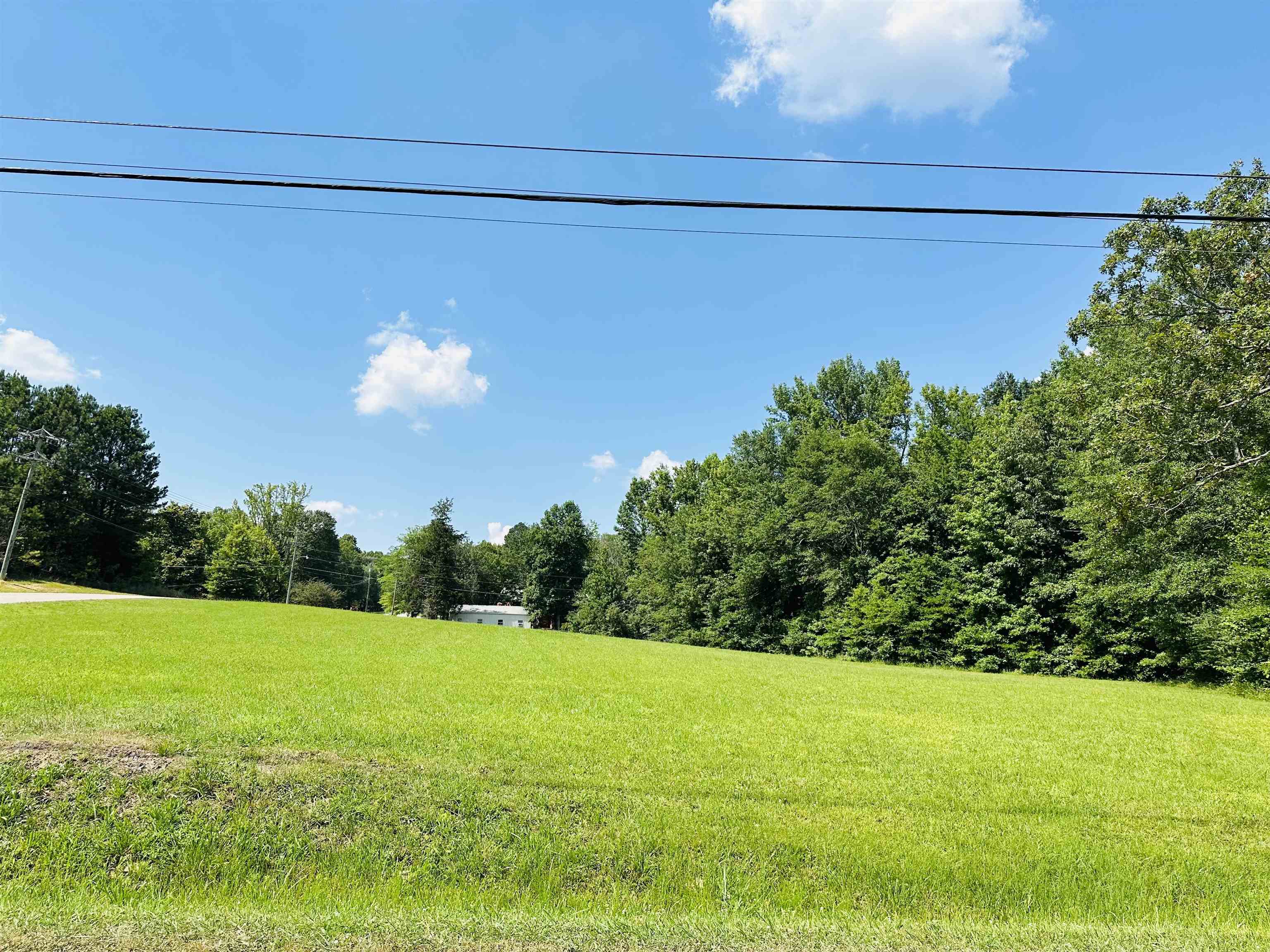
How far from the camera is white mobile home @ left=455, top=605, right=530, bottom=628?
76625 mm

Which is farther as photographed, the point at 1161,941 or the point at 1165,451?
the point at 1165,451

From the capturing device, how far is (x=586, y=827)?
558 cm

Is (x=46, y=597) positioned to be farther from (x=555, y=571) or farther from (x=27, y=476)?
(x=555, y=571)

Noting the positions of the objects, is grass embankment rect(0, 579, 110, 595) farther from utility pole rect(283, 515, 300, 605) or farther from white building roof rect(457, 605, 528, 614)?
white building roof rect(457, 605, 528, 614)

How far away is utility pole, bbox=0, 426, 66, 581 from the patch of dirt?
4348cm

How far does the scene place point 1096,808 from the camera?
669cm

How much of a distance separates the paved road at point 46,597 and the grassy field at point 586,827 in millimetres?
22360

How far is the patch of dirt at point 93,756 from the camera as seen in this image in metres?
5.96

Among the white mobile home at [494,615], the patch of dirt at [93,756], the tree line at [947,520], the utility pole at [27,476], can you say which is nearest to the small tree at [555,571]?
the tree line at [947,520]

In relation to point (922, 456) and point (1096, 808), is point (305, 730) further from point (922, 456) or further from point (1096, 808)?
point (922, 456)

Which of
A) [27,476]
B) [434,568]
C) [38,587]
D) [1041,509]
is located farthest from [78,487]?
[1041,509]

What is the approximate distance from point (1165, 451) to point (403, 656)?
20.6 meters

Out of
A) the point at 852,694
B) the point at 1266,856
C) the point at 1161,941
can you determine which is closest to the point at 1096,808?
the point at 1266,856

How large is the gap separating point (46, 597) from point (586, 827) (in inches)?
1467
